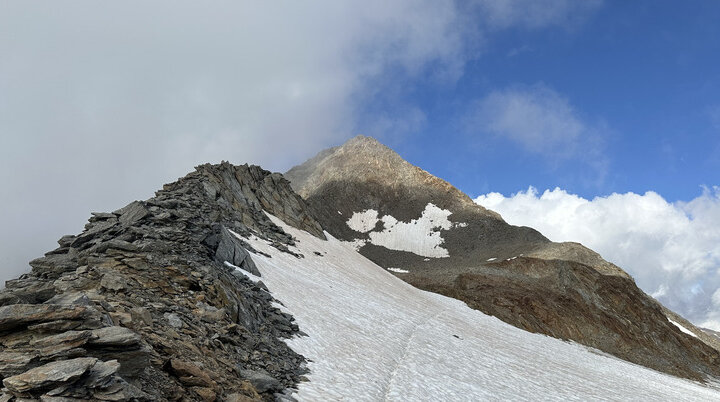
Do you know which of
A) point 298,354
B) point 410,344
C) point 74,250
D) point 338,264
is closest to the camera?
point 298,354

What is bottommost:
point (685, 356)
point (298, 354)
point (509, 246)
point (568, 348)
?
point (298, 354)

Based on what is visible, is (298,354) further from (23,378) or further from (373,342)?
(23,378)

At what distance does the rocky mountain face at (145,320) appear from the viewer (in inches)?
270

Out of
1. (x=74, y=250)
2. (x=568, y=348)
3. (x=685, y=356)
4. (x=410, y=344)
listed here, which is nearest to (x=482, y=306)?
(x=568, y=348)

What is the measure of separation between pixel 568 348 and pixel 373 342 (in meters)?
28.8

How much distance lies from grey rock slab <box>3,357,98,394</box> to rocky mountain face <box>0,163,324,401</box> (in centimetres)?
2

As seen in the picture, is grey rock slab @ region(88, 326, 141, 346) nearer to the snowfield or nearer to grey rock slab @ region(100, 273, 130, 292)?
grey rock slab @ region(100, 273, 130, 292)

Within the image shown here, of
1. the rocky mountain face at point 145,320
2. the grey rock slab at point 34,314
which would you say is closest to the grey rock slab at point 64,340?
the rocky mountain face at point 145,320

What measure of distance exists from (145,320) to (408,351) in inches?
546

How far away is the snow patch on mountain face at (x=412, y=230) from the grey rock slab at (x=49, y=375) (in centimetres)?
11118

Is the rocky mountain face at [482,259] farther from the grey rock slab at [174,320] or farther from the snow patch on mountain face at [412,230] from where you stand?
the grey rock slab at [174,320]

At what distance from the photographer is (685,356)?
194 ft

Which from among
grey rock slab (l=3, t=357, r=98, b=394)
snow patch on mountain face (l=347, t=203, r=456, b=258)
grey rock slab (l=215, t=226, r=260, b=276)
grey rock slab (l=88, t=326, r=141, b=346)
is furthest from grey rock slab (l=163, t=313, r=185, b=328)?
snow patch on mountain face (l=347, t=203, r=456, b=258)

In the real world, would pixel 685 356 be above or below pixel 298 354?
above
